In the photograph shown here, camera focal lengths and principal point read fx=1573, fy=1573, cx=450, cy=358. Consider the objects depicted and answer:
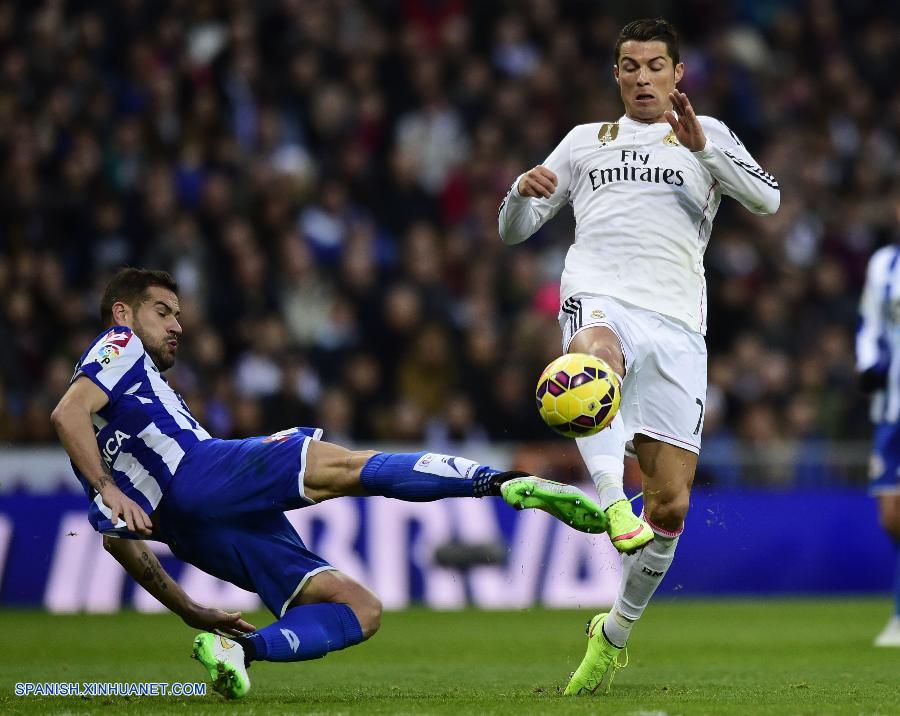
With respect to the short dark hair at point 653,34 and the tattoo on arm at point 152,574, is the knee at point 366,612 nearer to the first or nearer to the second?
the tattoo on arm at point 152,574

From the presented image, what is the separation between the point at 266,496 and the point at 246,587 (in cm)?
52

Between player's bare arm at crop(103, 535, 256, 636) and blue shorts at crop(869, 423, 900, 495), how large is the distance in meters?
4.69

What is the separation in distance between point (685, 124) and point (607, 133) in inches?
23.6

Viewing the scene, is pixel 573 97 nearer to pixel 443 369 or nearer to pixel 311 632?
pixel 443 369

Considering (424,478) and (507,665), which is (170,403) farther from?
(507,665)

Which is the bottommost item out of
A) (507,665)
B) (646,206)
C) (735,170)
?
(507,665)

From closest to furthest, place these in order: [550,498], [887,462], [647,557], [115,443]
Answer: [550,498] → [115,443] → [647,557] → [887,462]

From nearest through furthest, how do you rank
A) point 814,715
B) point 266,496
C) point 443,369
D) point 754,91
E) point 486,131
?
point 814,715 → point 266,496 → point 443,369 → point 486,131 → point 754,91

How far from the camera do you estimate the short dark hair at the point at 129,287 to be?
649 centimetres

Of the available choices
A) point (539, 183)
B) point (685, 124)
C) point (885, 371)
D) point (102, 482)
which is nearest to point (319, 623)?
point (102, 482)

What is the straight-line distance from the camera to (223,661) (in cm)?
576

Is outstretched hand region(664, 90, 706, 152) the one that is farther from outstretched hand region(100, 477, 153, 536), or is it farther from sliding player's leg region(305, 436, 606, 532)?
outstretched hand region(100, 477, 153, 536)

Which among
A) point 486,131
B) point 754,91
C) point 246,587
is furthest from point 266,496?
point 754,91

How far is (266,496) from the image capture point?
19.9 ft
